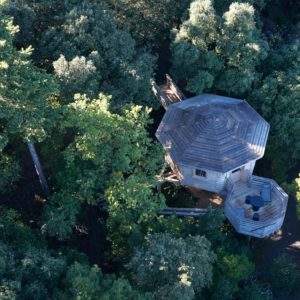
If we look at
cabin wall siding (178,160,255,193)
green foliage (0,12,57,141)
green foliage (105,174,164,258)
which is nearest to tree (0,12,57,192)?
green foliage (0,12,57,141)

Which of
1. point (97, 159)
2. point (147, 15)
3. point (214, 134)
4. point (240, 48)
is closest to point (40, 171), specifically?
point (97, 159)

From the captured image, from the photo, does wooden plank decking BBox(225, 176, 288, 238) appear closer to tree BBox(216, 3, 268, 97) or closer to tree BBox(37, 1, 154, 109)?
tree BBox(216, 3, 268, 97)

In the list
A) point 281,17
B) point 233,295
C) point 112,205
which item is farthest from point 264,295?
point 281,17

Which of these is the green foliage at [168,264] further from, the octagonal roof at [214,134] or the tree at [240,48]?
the tree at [240,48]

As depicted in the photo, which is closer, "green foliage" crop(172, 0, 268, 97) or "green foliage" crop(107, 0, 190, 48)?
"green foliage" crop(172, 0, 268, 97)

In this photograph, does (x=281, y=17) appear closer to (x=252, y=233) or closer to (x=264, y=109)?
(x=264, y=109)

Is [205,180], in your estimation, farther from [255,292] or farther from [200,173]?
[255,292]

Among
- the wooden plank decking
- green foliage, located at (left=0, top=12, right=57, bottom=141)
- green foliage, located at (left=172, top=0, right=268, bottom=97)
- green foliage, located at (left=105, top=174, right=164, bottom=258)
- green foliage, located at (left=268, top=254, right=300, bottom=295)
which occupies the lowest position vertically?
green foliage, located at (left=268, top=254, right=300, bottom=295)

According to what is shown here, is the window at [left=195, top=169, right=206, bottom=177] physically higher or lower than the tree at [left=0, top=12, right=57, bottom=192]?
lower
